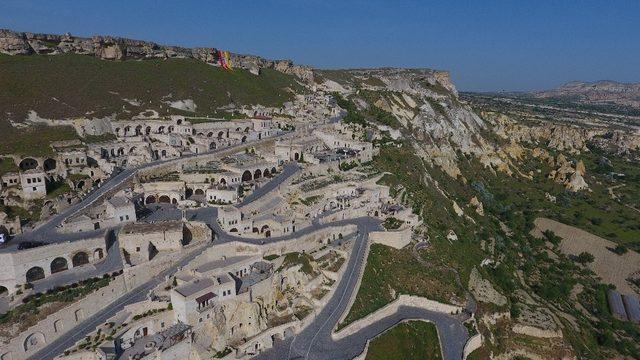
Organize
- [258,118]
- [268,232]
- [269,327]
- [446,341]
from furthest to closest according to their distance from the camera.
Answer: [258,118] < [268,232] < [446,341] < [269,327]

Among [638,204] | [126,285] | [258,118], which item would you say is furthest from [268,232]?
[638,204]

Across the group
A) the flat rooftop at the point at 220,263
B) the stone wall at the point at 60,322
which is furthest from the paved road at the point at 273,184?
the stone wall at the point at 60,322

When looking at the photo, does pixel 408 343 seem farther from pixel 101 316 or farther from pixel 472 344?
pixel 101 316

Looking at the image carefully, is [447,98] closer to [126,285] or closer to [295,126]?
[295,126]

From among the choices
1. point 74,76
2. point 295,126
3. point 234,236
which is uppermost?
point 74,76

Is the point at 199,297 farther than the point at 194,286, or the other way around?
the point at 194,286

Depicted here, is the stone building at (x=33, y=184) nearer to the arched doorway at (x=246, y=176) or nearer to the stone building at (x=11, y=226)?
the stone building at (x=11, y=226)

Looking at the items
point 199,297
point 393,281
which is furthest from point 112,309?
point 393,281
